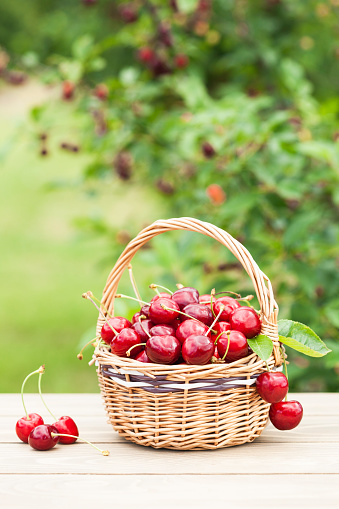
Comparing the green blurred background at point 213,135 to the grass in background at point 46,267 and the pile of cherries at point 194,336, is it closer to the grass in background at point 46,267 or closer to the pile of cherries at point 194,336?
the grass in background at point 46,267

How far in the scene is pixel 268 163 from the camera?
7.10ft

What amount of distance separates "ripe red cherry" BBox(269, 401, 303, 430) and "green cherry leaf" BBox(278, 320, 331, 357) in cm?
12

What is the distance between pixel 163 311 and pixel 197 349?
0.13 m

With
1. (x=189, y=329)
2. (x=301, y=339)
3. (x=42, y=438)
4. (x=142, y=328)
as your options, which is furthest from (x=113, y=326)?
(x=301, y=339)

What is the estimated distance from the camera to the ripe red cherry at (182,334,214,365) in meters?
1.13

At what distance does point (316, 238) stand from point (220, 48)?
1385 millimetres

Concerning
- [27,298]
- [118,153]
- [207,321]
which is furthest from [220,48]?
[27,298]

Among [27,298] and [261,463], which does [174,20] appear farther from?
[27,298]

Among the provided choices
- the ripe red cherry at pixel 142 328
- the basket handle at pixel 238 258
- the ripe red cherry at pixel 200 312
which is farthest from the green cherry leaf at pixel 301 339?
the ripe red cherry at pixel 142 328

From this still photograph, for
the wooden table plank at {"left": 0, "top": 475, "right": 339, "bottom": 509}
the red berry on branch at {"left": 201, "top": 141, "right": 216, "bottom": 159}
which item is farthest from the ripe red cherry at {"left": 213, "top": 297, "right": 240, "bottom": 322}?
the red berry on branch at {"left": 201, "top": 141, "right": 216, "bottom": 159}

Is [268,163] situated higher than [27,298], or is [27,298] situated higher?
[268,163]

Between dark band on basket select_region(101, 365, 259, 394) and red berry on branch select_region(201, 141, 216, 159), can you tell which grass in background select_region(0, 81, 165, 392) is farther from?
dark band on basket select_region(101, 365, 259, 394)

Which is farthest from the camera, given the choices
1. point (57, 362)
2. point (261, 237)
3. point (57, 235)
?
point (57, 235)

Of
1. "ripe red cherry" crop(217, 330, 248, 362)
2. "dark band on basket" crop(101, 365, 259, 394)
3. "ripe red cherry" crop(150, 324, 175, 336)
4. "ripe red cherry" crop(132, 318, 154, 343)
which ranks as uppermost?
"ripe red cherry" crop(150, 324, 175, 336)
